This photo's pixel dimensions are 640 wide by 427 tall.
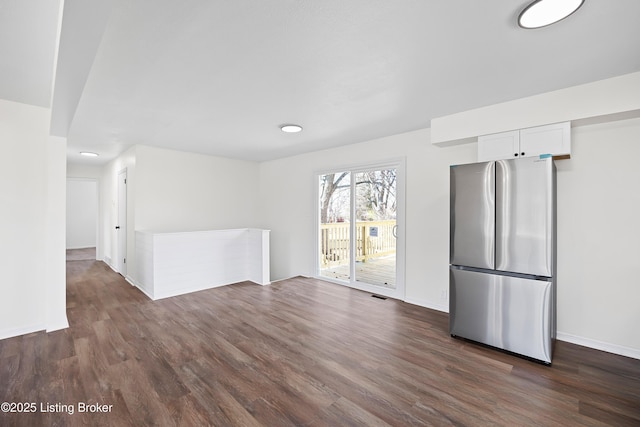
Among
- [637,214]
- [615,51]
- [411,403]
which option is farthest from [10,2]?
[637,214]

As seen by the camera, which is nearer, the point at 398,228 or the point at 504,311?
the point at 504,311

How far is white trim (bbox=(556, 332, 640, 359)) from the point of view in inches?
96.7

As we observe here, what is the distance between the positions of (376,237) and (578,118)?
2.98m

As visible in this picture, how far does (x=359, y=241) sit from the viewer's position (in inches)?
190

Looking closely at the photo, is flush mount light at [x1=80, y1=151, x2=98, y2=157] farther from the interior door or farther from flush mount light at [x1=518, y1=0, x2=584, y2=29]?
flush mount light at [x1=518, y1=0, x2=584, y2=29]

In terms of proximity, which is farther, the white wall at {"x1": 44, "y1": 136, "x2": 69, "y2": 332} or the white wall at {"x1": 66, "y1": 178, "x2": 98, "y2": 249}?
the white wall at {"x1": 66, "y1": 178, "x2": 98, "y2": 249}

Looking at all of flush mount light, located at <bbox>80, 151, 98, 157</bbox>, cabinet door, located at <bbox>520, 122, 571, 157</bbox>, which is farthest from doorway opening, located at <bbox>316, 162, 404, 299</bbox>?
flush mount light, located at <bbox>80, 151, 98, 157</bbox>

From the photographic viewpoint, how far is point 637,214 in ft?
8.02

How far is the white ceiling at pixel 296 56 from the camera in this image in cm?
154

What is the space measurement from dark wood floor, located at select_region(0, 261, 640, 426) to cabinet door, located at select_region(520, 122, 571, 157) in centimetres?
188

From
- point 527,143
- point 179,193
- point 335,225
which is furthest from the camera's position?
point 335,225

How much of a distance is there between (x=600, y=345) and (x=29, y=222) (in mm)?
5970

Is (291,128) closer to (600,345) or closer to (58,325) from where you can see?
(58,325)

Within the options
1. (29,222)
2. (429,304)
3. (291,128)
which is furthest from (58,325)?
(429,304)
